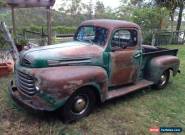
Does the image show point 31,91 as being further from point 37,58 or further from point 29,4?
point 29,4

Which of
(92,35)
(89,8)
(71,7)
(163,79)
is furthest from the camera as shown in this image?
(71,7)

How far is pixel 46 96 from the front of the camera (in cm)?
423

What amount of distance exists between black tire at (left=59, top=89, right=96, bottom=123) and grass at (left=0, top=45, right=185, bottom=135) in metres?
0.12

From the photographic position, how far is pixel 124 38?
5.89 metres

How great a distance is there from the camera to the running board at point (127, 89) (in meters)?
5.45

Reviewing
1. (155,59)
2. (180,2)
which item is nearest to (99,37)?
(155,59)

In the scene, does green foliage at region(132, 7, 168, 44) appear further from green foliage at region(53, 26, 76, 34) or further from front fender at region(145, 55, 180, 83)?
front fender at region(145, 55, 180, 83)

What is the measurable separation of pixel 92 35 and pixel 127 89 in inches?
56.0

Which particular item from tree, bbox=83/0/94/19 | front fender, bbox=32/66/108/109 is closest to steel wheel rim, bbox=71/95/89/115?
front fender, bbox=32/66/108/109

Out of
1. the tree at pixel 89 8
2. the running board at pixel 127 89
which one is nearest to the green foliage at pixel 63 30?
the tree at pixel 89 8

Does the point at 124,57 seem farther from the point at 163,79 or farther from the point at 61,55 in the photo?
the point at 163,79

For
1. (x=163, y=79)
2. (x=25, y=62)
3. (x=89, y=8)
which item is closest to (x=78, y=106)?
(x=25, y=62)

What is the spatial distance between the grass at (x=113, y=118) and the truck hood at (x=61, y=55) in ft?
Result: 3.43

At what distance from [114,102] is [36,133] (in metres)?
2.07
